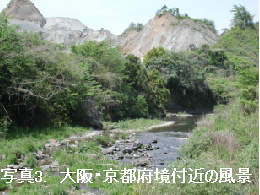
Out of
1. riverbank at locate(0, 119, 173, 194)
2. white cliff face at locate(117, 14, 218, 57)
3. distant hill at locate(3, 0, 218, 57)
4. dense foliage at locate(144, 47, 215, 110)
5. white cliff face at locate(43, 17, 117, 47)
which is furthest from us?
white cliff face at locate(43, 17, 117, 47)

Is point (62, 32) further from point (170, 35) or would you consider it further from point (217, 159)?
point (217, 159)

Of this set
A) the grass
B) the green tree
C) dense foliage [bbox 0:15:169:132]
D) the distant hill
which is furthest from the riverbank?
the distant hill

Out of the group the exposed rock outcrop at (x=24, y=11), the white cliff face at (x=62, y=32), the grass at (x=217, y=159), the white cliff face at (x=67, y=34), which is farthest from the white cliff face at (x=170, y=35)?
the grass at (x=217, y=159)

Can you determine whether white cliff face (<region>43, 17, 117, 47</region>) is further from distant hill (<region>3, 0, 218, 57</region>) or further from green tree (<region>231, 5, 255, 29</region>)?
green tree (<region>231, 5, 255, 29</region>)

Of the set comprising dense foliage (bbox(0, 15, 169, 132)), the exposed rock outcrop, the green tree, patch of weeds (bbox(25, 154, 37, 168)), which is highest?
the exposed rock outcrop

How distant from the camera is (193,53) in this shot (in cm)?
Result: 5197

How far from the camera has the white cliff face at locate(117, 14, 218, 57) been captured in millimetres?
66750

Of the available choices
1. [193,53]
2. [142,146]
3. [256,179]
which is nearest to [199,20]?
[193,53]

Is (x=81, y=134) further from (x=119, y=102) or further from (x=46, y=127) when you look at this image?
(x=119, y=102)

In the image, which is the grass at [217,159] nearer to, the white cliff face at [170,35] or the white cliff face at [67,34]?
the white cliff face at [170,35]

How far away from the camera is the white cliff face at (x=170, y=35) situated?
2628 inches

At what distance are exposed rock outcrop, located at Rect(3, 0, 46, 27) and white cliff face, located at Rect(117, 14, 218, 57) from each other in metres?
31.2

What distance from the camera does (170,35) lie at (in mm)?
70375

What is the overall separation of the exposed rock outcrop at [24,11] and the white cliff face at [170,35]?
31.2 m
